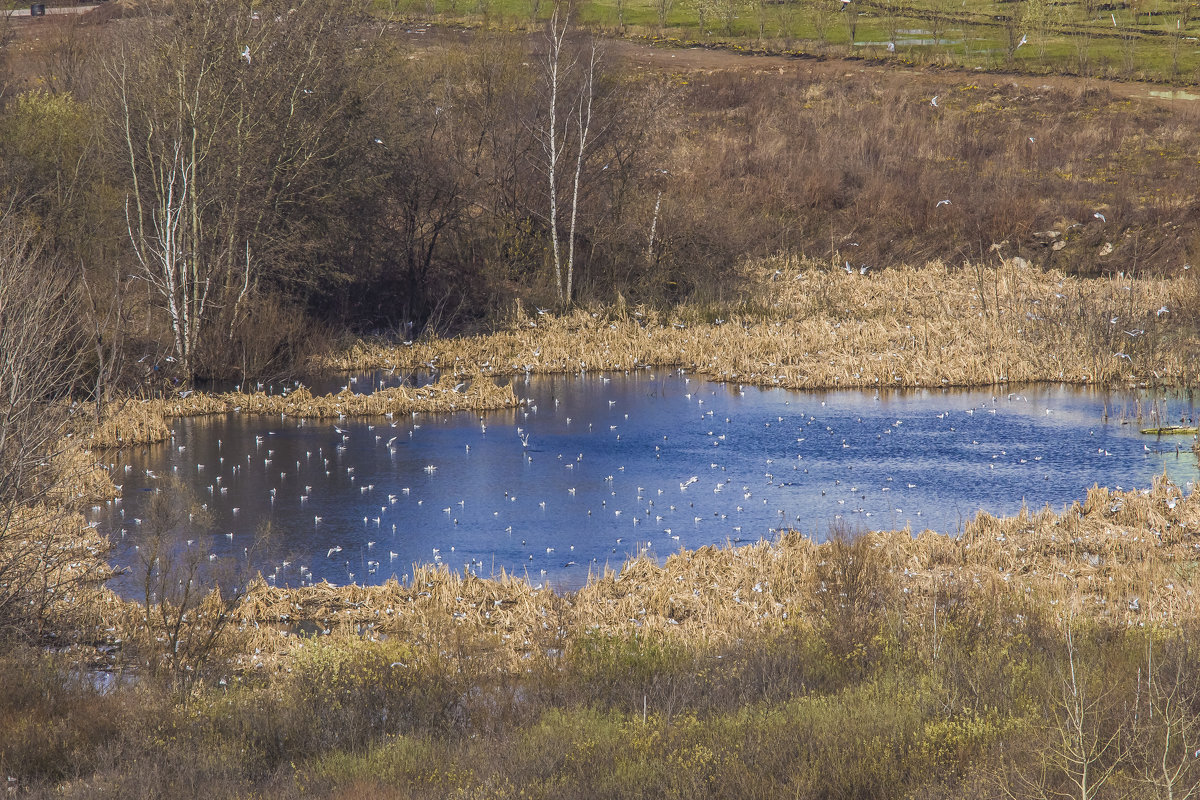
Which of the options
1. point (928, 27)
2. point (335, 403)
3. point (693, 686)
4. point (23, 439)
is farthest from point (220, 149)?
point (928, 27)

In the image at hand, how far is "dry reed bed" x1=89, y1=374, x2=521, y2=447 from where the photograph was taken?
26.1m

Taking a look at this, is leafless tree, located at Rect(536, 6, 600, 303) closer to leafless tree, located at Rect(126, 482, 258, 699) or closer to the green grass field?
leafless tree, located at Rect(126, 482, 258, 699)

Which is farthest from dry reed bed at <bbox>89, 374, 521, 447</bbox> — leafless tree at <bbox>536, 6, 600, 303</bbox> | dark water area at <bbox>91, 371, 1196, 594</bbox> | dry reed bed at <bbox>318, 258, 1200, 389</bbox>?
leafless tree at <bbox>536, 6, 600, 303</bbox>

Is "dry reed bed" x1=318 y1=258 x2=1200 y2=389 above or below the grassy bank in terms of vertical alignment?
below

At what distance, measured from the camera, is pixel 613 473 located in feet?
70.0

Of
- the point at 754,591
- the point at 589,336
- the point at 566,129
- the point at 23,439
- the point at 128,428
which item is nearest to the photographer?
the point at 23,439

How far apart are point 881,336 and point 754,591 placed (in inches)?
763

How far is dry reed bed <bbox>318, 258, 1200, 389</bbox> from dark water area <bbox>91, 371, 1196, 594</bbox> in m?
1.20

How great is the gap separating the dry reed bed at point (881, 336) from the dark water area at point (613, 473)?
120 cm

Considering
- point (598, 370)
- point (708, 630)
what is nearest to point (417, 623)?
point (708, 630)

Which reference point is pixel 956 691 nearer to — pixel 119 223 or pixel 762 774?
pixel 762 774

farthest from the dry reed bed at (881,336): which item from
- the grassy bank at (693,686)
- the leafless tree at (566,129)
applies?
the grassy bank at (693,686)

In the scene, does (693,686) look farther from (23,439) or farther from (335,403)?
(335,403)

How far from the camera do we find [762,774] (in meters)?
8.26
